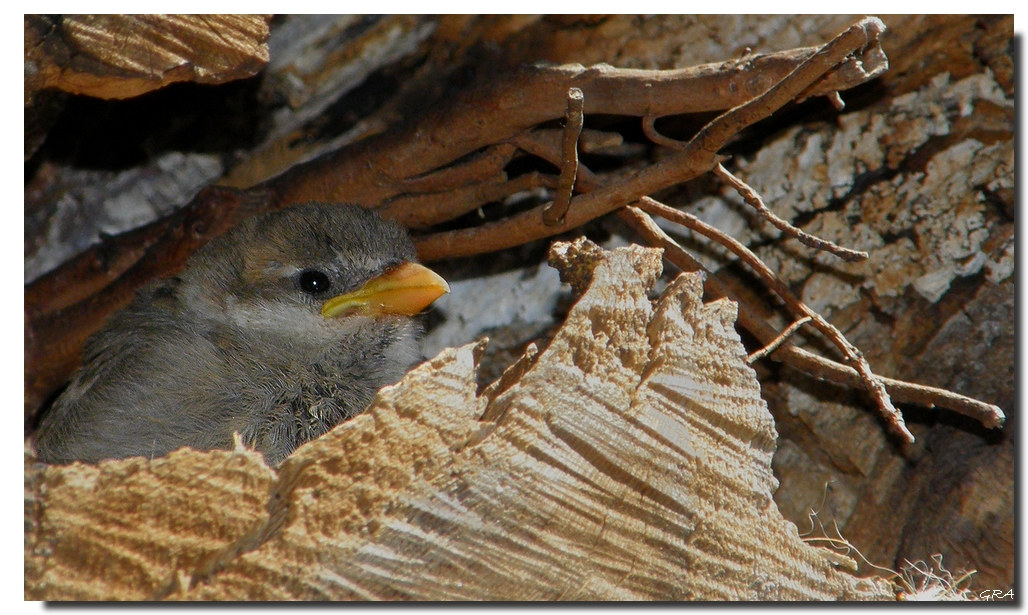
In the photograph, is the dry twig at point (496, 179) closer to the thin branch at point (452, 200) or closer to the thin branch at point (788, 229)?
the thin branch at point (452, 200)

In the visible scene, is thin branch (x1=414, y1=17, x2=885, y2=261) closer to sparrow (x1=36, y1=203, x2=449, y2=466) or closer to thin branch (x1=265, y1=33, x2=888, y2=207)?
thin branch (x1=265, y1=33, x2=888, y2=207)

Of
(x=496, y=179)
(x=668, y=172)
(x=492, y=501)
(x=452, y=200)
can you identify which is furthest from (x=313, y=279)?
(x=492, y=501)

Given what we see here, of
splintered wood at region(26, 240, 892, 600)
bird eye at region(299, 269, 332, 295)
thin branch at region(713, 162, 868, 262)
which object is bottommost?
splintered wood at region(26, 240, 892, 600)

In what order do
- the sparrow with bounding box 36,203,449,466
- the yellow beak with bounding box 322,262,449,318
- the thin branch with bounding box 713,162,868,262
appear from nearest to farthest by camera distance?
the sparrow with bounding box 36,203,449,466
the thin branch with bounding box 713,162,868,262
the yellow beak with bounding box 322,262,449,318

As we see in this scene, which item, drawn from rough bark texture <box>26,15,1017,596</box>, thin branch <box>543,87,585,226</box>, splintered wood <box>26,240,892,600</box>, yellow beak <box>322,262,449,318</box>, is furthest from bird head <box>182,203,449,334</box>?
splintered wood <box>26,240,892,600</box>

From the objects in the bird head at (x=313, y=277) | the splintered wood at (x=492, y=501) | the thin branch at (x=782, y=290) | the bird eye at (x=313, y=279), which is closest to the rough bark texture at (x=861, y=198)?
the thin branch at (x=782, y=290)

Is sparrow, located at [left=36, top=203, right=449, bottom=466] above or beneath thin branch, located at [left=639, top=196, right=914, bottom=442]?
beneath
